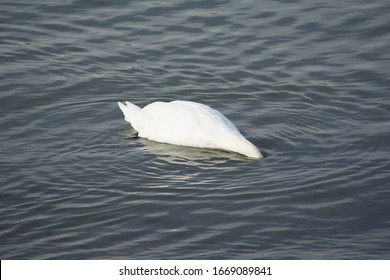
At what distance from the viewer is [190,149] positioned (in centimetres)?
1394

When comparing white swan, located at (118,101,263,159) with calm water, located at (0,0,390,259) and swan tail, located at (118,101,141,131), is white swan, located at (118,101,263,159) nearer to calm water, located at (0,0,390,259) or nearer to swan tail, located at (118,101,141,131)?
swan tail, located at (118,101,141,131)

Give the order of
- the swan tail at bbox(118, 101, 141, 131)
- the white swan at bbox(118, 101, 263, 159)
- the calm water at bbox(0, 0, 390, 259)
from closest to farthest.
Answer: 1. the calm water at bbox(0, 0, 390, 259)
2. the white swan at bbox(118, 101, 263, 159)
3. the swan tail at bbox(118, 101, 141, 131)

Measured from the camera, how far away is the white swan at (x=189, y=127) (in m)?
13.5

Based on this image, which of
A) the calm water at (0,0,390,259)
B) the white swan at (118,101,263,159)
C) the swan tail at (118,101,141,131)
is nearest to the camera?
the calm water at (0,0,390,259)

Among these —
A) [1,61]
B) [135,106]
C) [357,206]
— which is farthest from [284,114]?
[1,61]

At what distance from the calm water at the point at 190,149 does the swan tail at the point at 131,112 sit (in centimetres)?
23

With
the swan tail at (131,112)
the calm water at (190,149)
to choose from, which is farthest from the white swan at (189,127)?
the calm water at (190,149)

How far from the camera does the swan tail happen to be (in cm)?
1441

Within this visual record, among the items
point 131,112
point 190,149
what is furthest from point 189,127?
point 131,112

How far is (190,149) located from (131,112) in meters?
1.19

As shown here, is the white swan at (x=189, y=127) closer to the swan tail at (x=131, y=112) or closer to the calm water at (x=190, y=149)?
the swan tail at (x=131, y=112)

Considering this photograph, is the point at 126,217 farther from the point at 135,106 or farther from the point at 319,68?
the point at 319,68

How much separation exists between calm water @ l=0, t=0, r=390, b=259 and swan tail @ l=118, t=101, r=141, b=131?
8.9 inches

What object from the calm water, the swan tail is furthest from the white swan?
the calm water
